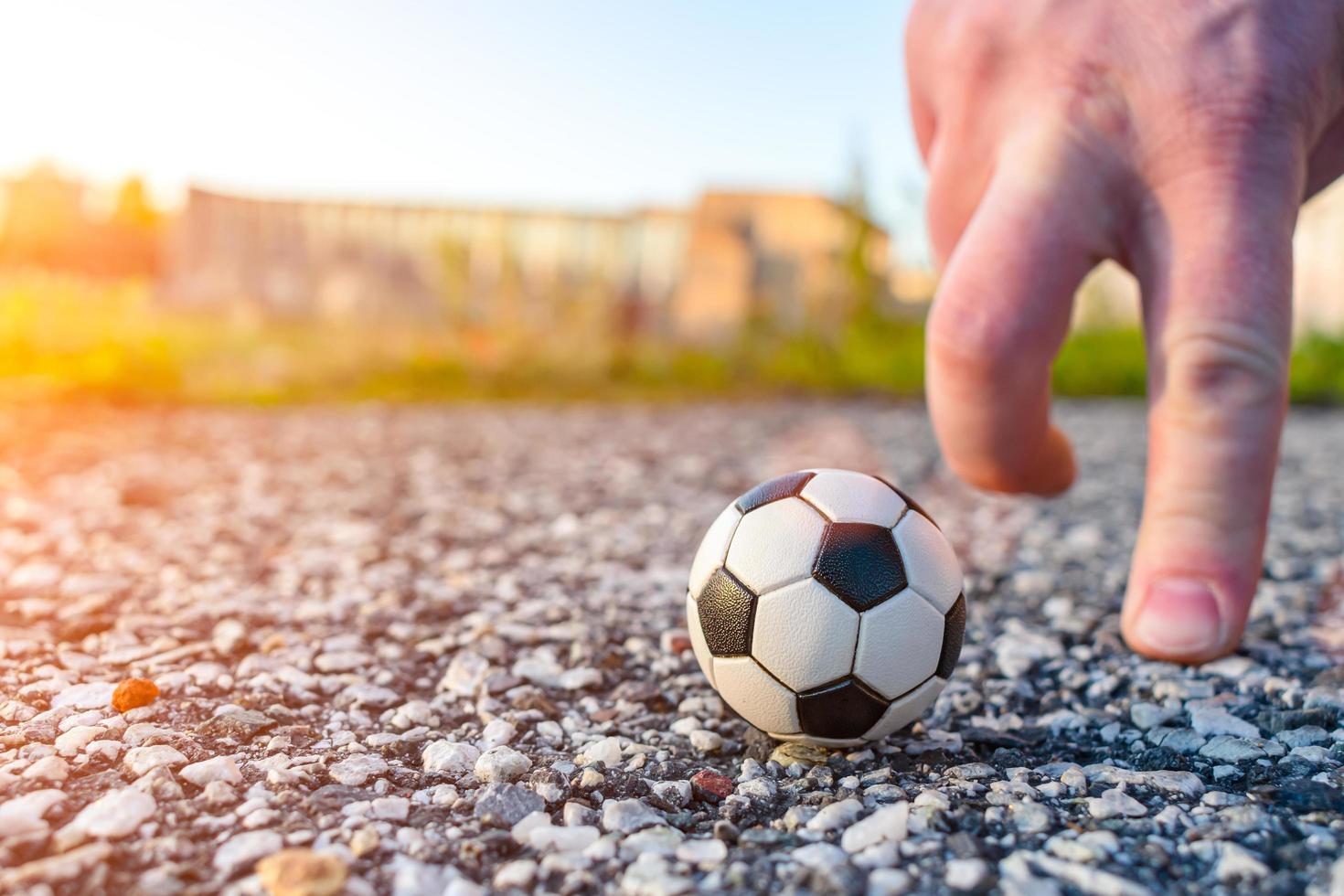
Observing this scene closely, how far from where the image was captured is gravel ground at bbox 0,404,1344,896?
6.37 feet

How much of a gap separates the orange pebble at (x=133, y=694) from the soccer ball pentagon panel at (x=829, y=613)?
1549mm

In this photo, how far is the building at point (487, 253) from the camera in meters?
17.9

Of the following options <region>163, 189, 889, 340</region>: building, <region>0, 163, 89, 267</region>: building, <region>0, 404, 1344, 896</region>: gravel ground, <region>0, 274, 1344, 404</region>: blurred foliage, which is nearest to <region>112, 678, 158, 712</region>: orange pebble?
<region>0, 404, 1344, 896</region>: gravel ground

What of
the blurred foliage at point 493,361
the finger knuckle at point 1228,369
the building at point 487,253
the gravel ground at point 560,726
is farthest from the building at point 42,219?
the finger knuckle at point 1228,369

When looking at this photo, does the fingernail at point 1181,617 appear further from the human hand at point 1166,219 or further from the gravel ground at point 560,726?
the gravel ground at point 560,726

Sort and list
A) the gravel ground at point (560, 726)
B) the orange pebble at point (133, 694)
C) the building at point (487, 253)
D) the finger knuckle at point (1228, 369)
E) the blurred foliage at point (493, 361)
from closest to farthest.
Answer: the gravel ground at point (560, 726)
the finger knuckle at point (1228, 369)
the orange pebble at point (133, 694)
the blurred foliage at point (493, 361)
the building at point (487, 253)

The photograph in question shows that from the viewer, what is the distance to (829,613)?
7.70ft

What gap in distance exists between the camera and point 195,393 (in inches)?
387

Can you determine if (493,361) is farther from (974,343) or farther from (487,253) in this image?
(974,343)

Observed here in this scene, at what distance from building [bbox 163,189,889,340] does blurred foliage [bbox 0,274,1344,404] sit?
157 inches

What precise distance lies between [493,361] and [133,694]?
9.75 m

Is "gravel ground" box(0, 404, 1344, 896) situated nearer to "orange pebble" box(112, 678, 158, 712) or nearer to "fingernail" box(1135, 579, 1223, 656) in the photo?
"orange pebble" box(112, 678, 158, 712)

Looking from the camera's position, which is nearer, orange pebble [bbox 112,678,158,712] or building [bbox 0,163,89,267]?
orange pebble [bbox 112,678,158,712]

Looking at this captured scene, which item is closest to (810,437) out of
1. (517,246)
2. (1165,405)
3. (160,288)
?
(1165,405)
